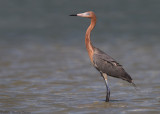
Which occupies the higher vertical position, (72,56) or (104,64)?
(104,64)

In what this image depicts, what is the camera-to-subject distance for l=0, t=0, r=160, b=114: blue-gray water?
1112 centimetres

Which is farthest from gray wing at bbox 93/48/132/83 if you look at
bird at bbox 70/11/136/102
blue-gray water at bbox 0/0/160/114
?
blue-gray water at bbox 0/0/160/114

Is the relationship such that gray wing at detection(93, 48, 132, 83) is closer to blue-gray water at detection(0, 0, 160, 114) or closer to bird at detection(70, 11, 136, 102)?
bird at detection(70, 11, 136, 102)

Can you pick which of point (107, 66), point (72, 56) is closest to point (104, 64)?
point (107, 66)

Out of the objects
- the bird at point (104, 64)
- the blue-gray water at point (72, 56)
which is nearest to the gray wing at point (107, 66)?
the bird at point (104, 64)

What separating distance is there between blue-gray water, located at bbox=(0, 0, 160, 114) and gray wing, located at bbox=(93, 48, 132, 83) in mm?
615

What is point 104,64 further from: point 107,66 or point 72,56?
point 72,56

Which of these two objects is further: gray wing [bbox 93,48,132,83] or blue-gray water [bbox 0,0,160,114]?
gray wing [bbox 93,48,132,83]

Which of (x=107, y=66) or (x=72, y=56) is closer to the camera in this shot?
(x=107, y=66)

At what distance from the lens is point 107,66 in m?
11.5

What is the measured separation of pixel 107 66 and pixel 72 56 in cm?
830

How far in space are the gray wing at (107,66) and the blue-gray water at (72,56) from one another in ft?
2.02

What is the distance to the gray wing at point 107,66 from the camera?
11.4 metres

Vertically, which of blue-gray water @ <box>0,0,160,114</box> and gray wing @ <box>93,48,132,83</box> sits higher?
gray wing @ <box>93,48,132,83</box>
